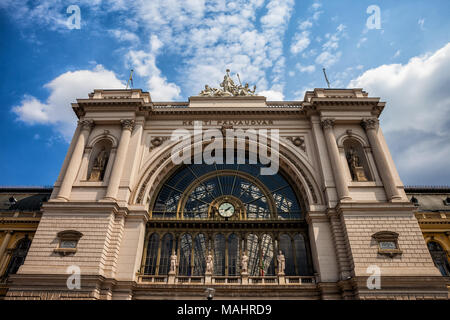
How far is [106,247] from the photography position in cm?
2344

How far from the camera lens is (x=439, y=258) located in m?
28.3

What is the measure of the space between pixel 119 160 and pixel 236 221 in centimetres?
1304

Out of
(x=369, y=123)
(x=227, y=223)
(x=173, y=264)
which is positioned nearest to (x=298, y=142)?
(x=369, y=123)

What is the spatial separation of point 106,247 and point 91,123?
564 inches

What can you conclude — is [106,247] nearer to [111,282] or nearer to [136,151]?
[111,282]

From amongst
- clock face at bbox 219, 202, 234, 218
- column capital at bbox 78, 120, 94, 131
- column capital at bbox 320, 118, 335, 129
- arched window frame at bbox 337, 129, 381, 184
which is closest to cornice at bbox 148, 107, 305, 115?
column capital at bbox 320, 118, 335, 129

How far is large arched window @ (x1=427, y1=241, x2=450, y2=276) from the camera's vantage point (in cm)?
2772

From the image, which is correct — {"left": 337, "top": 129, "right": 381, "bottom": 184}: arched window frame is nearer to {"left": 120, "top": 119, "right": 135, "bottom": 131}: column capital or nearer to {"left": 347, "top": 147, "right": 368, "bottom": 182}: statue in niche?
{"left": 347, "top": 147, "right": 368, "bottom": 182}: statue in niche

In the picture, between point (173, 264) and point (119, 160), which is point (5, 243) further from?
point (173, 264)

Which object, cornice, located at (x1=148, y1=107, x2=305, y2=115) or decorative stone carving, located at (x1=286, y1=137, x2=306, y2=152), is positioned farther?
cornice, located at (x1=148, y1=107, x2=305, y2=115)

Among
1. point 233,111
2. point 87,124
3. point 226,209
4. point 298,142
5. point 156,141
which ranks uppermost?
point 233,111

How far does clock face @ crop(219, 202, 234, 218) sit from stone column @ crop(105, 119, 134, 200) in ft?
33.3
